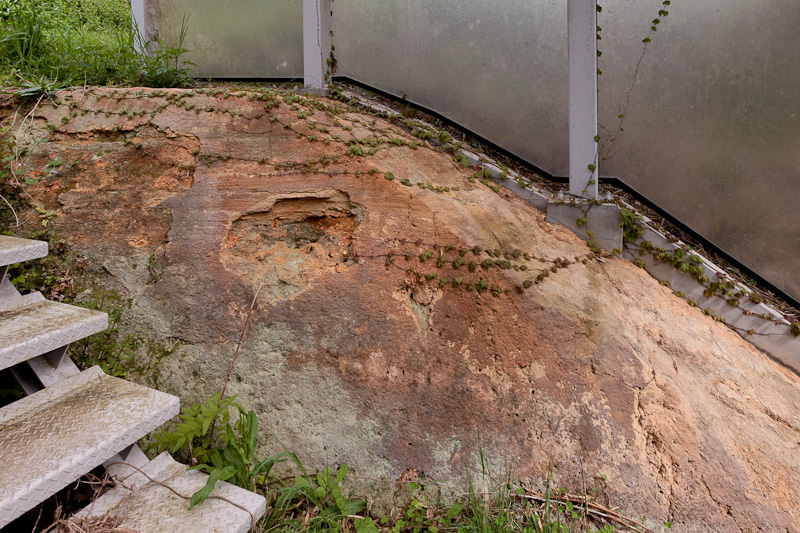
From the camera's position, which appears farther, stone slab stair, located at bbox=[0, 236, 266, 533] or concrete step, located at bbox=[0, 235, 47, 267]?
concrete step, located at bbox=[0, 235, 47, 267]

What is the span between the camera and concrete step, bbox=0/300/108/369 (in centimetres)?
139

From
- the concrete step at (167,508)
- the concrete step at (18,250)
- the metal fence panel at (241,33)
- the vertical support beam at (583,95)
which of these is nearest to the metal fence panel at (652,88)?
the metal fence panel at (241,33)

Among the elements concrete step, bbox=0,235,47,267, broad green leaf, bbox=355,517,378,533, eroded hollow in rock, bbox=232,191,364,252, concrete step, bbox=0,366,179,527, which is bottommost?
broad green leaf, bbox=355,517,378,533

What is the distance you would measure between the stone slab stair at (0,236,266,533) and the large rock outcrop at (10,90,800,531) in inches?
18.3

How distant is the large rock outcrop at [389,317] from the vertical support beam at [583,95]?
0.69 meters

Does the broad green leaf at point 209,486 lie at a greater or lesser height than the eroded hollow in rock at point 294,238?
lesser

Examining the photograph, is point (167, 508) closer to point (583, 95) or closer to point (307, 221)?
point (307, 221)

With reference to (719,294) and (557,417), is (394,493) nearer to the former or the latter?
(557,417)

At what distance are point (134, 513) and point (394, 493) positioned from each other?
0.97 meters

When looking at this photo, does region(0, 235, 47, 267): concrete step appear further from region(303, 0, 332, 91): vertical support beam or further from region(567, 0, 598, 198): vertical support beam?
region(567, 0, 598, 198): vertical support beam

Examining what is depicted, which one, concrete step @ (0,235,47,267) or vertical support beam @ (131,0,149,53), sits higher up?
vertical support beam @ (131,0,149,53)

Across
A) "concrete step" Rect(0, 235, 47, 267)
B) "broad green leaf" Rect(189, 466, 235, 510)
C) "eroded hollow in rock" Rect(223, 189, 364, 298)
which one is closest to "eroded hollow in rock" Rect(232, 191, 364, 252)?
"eroded hollow in rock" Rect(223, 189, 364, 298)

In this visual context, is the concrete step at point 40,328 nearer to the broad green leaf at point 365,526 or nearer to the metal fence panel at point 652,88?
the broad green leaf at point 365,526

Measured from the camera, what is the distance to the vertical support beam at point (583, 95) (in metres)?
3.13
